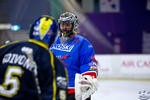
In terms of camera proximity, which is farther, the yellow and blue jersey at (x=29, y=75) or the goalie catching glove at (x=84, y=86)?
the goalie catching glove at (x=84, y=86)

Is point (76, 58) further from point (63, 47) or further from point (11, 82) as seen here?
point (11, 82)

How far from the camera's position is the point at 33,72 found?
1793 millimetres

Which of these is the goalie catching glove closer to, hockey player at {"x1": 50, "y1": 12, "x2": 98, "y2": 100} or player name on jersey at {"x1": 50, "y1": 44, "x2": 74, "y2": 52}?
hockey player at {"x1": 50, "y1": 12, "x2": 98, "y2": 100}

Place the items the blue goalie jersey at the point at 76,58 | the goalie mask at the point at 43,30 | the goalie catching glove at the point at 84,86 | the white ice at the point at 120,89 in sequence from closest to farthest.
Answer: the goalie mask at the point at 43,30 < the goalie catching glove at the point at 84,86 < the blue goalie jersey at the point at 76,58 < the white ice at the point at 120,89

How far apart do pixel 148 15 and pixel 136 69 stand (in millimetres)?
2457


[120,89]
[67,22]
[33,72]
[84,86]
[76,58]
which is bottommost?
[120,89]

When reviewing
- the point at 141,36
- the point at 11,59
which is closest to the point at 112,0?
the point at 141,36

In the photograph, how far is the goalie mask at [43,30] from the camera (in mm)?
1891

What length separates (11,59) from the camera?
6.08 ft

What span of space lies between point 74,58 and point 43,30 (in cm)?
101

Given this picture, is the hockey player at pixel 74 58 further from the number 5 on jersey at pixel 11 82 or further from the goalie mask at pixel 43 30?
the number 5 on jersey at pixel 11 82

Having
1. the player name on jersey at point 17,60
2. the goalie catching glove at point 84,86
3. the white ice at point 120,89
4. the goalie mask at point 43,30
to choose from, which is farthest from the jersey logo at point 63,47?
the white ice at point 120,89

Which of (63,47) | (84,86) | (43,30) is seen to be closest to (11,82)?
(43,30)

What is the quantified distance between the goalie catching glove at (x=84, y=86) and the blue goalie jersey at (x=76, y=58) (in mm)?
91
